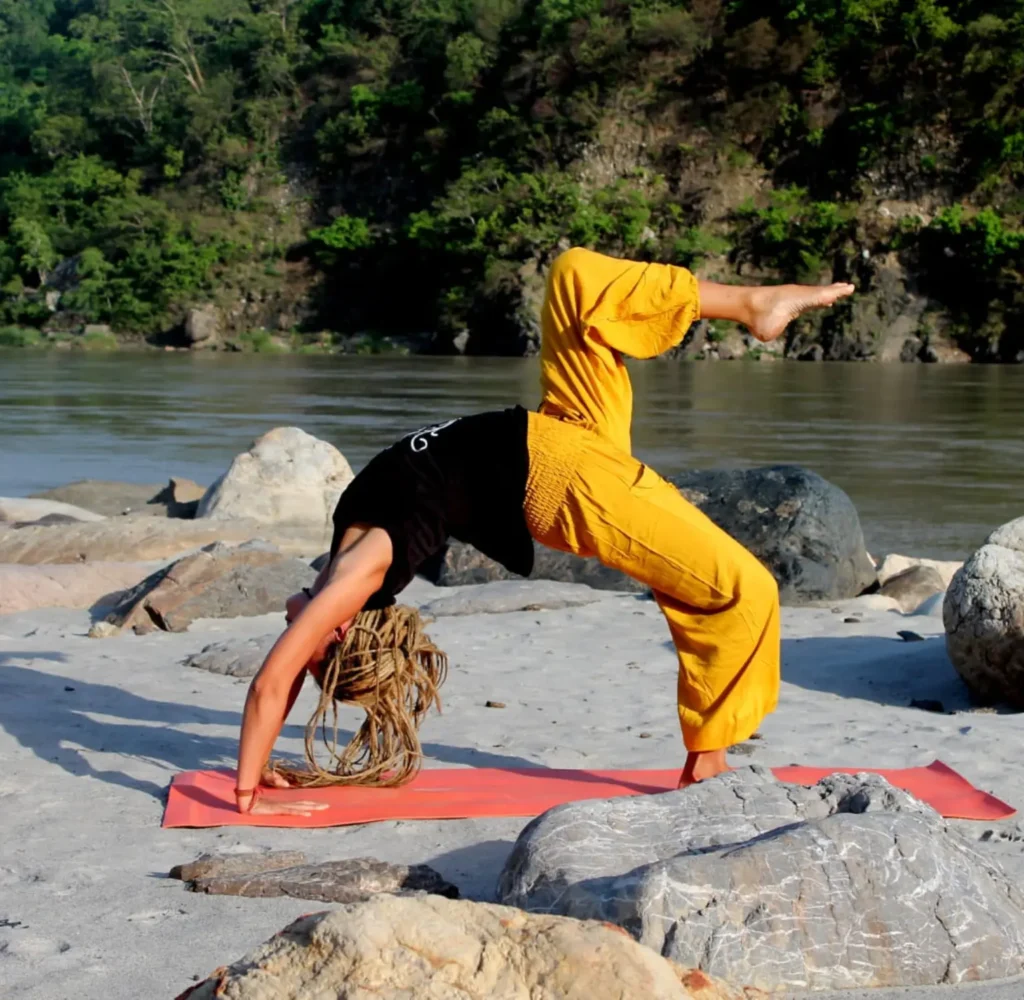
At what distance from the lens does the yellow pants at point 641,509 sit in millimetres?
3824

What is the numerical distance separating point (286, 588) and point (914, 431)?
14.8 m

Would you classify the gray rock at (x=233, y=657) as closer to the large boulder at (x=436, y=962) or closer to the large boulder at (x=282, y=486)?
the large boulder at (x=436, y=962)

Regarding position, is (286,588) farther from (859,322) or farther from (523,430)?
(859,322)

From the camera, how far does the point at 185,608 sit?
6.76m

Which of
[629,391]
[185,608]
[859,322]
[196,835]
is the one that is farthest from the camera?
[859,322]

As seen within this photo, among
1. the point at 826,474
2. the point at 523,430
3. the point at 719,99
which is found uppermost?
the point at 719,99

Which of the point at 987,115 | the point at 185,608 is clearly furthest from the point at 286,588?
the point at 987,115

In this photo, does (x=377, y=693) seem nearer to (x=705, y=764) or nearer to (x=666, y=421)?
(x=705, y=764)

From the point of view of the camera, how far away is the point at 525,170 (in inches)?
2217

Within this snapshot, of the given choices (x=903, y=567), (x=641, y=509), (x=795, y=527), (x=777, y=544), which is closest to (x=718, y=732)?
(x=641, y=509)

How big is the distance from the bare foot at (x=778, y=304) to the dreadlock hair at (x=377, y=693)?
1.28 m

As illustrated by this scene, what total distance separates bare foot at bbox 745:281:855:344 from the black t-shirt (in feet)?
2.25

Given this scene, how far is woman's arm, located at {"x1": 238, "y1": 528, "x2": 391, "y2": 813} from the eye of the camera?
12.8 ft

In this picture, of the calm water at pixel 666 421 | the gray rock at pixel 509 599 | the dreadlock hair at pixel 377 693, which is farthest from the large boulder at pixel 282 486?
the dreadlock hair at pixel 377 693
